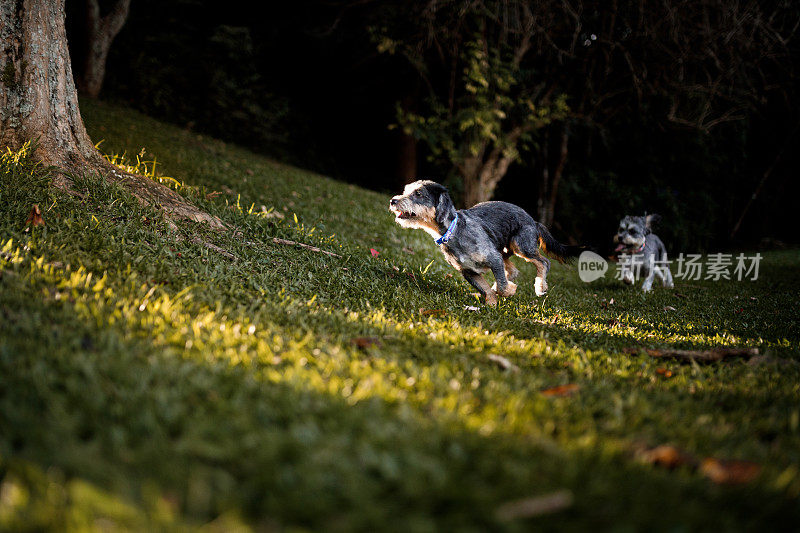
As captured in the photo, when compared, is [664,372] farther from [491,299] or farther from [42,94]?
[42,94]

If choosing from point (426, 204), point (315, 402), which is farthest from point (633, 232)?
point (315, 402)

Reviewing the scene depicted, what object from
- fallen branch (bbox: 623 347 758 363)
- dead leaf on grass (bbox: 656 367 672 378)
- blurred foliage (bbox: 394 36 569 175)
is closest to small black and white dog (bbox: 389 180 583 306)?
fallen branch (bbox: 623 347 758 363)

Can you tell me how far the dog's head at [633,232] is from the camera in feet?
29.8

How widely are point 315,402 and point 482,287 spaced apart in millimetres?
4064

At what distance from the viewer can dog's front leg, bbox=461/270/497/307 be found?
5.66m

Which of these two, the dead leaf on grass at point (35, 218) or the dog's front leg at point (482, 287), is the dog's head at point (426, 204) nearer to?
the dog's front leg at point (482, 287)

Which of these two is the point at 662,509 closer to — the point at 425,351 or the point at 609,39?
the point at 425,351

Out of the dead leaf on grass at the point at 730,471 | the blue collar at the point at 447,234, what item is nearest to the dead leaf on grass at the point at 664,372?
the dead leaf on grass at the point at 730,471

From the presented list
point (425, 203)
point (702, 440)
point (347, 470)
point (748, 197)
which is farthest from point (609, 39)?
point (748, 197)

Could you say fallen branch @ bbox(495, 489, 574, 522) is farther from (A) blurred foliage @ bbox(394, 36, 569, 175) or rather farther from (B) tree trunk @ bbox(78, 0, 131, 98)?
(B) tree trunk @ bbox(78, 0, 131, 98)

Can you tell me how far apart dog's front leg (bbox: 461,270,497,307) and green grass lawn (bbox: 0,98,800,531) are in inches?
22.4

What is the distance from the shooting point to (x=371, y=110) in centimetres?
1900

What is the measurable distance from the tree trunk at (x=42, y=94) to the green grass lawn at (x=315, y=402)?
391 mm

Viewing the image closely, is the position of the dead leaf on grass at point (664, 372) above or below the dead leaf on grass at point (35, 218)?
below
